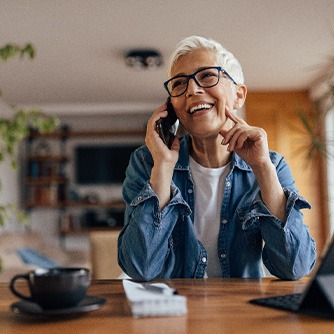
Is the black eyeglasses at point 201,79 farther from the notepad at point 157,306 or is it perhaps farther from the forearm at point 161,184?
the notepad at point 157,306

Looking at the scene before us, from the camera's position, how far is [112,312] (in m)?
0.95

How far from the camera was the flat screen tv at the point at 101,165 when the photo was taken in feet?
28.2

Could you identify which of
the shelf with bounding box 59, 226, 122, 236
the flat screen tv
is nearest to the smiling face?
the shelf with bounding box 59, 226, 122, 236

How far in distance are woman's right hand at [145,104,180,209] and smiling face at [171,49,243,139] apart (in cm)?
7

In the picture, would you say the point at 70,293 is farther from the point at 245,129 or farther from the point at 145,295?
the point at 245,129

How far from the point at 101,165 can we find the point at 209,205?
7029 millimetres

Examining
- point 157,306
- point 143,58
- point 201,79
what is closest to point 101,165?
point 143,58

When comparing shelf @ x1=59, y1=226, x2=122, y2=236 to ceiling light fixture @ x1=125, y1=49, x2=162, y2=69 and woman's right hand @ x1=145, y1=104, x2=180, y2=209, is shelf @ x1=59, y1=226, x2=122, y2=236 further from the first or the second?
woman's right hand @ x1=145, y1=104, x2=180, y2=209

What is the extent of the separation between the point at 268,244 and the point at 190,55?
586 mm

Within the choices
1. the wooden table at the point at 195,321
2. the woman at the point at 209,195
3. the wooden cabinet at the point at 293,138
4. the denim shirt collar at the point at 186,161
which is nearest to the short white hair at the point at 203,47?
the woman at the point at 209,195

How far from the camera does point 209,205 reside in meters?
1.66

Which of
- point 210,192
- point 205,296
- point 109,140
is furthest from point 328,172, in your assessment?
point 205,296

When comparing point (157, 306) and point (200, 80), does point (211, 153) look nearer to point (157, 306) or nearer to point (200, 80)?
point (200, 80)

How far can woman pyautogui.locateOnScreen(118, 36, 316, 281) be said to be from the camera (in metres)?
1.44
